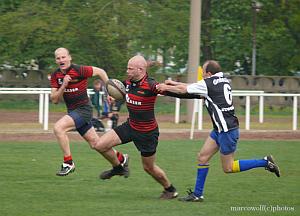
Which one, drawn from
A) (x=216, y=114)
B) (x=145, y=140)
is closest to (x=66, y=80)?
(x=145, y=140)

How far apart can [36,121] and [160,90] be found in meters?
15.8

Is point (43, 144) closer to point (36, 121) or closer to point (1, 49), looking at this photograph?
point (36, 121)

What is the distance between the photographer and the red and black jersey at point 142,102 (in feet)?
36.1

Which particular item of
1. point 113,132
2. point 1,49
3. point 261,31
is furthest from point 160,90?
point 261,31

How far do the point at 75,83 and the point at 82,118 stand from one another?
55cm

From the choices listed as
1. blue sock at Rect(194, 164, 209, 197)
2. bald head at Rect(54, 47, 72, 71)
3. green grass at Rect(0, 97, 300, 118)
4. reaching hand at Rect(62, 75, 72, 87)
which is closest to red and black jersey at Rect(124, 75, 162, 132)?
blue sock at Rect(194, 164, 209, 197)

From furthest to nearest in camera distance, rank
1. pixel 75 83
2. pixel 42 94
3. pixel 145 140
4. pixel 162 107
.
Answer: pixel 162 107 < pixel 42 94 < pixel 75 83 < pixel 145 140

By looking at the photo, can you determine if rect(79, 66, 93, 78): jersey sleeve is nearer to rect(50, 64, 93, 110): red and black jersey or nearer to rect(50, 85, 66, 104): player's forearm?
rect(50, 64, 93, 110): red and black jersey

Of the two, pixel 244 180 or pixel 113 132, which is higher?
pixel 113 132

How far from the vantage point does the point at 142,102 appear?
1105cm

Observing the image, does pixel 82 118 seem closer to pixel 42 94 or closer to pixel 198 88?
pixel 198 88

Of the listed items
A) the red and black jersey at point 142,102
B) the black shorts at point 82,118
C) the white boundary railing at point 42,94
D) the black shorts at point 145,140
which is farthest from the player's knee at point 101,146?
the white boundary railing at point 42,94

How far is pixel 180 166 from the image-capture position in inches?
603

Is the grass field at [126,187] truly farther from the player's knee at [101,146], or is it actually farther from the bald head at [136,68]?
the bald head at [136,68]
